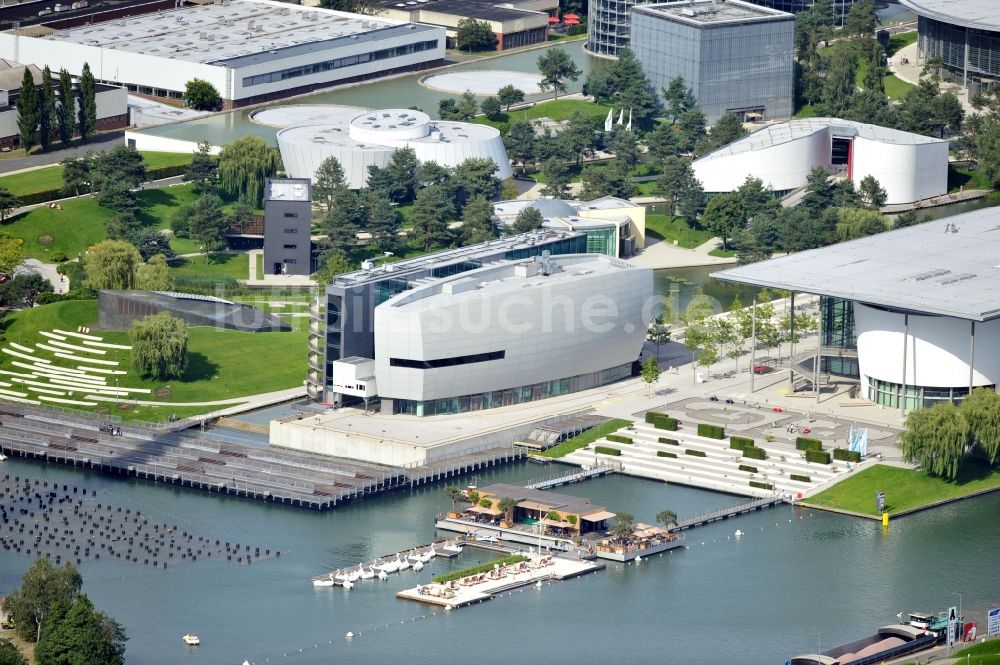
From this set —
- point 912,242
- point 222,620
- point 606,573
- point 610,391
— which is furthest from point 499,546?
point 912,242

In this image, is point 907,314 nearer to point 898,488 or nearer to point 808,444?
point 808,444

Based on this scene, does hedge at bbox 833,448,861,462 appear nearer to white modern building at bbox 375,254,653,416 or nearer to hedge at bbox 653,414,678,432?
hedge at bbox 653,414,678,432

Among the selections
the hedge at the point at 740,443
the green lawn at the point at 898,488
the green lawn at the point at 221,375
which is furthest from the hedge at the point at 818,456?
the green lawn at the point at 221,375

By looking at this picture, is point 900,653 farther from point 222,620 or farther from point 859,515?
point 222,620

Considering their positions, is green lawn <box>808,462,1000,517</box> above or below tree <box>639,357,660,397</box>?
below

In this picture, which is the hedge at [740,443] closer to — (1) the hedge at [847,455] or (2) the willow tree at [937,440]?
(1) the hedge at [847,455]

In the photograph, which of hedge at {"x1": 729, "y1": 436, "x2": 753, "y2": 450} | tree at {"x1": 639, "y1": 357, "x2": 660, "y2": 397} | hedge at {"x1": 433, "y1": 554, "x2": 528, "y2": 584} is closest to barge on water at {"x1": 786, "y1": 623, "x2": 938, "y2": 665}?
hedge at {"x1": 433, "y1": 554, "x2": 528, "y2": 584}
